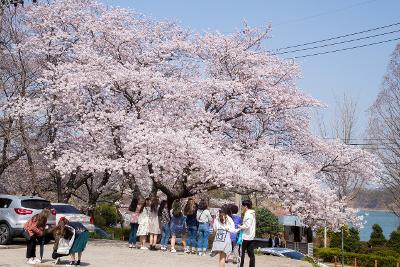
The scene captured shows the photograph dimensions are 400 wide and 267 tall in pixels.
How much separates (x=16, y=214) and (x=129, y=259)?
5219mm

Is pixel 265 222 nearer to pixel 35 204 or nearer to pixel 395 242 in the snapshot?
pixel 395 242

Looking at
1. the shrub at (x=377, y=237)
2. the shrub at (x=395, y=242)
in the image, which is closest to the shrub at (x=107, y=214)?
the shrub at (x=377, y=237)

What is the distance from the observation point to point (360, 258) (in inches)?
1353

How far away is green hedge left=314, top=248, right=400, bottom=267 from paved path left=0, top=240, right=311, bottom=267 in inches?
714

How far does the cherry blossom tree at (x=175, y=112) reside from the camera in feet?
62.3

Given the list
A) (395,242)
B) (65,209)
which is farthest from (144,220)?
(395,242)

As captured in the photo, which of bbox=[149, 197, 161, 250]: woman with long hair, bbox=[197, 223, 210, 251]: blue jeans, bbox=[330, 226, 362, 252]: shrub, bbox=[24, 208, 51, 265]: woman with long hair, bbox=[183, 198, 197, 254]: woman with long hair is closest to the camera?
bbox=[24, 208, 51, 265]: woman with long hair

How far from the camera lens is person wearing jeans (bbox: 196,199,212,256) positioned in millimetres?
16797

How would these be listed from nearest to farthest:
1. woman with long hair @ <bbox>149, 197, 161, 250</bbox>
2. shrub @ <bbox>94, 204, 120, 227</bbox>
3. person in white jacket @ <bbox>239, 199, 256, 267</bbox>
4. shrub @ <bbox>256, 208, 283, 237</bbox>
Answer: person in white jacket @ <bbox>239, 199, 256, 267</bbox> < woman with long hair @ <bbox>149, 197, 161, 250</bbox> < shrub @ <bbox>94, 204, 120, 227</bbox> < shrub @ <bbox>256, 208, 283, 237</bbox>

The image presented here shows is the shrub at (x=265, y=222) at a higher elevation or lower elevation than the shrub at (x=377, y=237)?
higher

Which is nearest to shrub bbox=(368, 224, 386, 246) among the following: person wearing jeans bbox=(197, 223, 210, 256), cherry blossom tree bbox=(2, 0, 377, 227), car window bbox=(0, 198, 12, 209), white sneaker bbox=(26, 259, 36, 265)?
cherry blossom tree bbox=(2, 0, 377, 227)

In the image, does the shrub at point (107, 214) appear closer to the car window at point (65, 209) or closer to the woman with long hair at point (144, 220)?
the car window at point (65, 209)

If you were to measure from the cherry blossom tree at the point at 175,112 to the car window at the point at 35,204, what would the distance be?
68.6 inches

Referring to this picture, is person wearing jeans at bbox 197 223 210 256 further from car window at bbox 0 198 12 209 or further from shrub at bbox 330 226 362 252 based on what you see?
shrub at bbox 330 226 362 252
